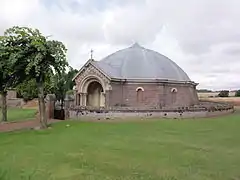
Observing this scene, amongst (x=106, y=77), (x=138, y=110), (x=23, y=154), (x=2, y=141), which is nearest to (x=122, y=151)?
(x=23, y=154)

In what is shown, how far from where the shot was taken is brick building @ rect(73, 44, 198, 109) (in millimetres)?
35947

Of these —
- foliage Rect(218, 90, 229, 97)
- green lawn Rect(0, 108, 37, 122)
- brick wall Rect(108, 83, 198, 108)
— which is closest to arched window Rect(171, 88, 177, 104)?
brick wall Rect(108, 83, 198, 108)

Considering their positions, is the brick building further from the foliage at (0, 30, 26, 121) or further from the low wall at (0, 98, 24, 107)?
the low wall at (0, 98, 24, 107)

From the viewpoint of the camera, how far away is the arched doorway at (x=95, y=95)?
128 ft

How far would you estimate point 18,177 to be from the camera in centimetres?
1091

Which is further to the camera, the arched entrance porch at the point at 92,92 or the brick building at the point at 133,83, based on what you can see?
the arched entrance porch at the point at 92,92

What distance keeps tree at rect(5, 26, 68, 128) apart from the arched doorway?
1546 cm

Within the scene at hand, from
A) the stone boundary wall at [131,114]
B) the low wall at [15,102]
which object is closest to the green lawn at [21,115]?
the stone boundary wall at [131,114]

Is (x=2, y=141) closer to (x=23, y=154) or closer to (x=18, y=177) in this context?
(x=23, y=154)

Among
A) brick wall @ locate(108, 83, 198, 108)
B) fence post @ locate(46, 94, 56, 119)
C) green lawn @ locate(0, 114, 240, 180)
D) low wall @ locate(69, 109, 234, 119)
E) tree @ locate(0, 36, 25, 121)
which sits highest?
tree @ locate(0, 36, 25, 121)

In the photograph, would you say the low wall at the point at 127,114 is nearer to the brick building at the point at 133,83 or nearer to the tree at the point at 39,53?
the brick building at the point at 133,83

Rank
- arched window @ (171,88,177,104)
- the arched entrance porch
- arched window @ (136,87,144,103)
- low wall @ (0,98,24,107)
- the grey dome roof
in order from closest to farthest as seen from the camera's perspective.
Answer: the arched entrance porch → arched window @ (136,87,144,103) → the grey dome roof → arched window @ (171,88,177,104) → low wall @ (0,98,24,107)

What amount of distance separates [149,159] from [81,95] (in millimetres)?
24930

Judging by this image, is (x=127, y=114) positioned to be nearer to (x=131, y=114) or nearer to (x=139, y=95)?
(x=131, y=114)
